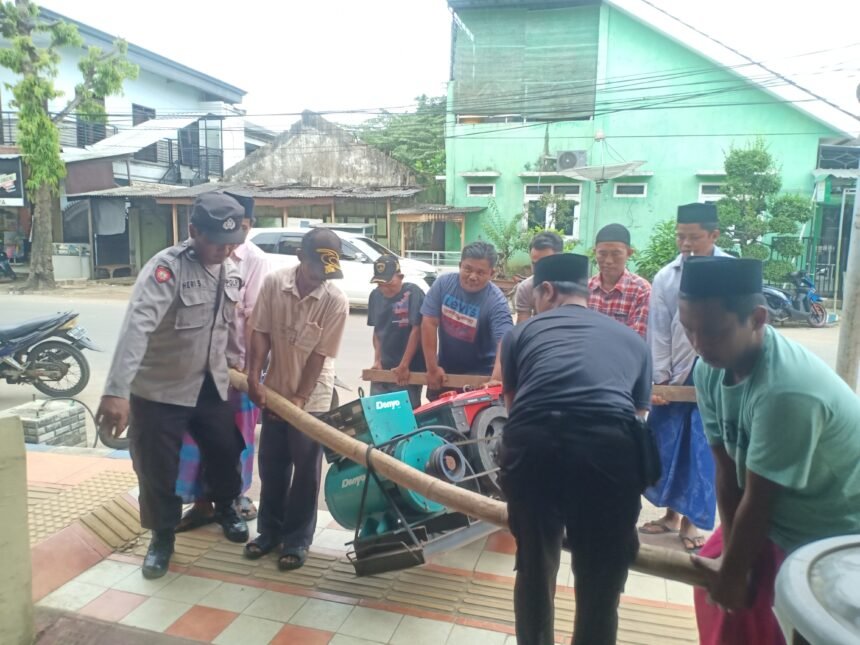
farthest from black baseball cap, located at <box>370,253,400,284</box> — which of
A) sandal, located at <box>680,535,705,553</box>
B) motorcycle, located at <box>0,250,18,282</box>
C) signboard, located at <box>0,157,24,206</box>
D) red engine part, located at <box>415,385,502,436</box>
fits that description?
motorcycle, located at <box>0,250,18,282</box>

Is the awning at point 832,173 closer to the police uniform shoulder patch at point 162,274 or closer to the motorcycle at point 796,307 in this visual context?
the motorcycle at point 796,307

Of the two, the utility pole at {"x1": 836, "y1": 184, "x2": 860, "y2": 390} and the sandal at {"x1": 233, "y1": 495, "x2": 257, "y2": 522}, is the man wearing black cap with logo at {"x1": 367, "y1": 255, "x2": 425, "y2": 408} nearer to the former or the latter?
the sandal at {"x1": 233, "y1": 495, "x2": 257, "y2": 522}

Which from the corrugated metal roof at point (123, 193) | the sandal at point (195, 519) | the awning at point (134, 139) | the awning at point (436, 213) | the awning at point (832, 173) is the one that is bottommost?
the sandal at point (195, 519)

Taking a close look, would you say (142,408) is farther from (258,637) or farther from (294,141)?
(294,141)

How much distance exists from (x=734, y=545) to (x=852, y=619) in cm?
58

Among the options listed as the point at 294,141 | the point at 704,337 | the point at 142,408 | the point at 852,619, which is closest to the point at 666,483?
the point at 704,337

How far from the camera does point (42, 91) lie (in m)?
15.7

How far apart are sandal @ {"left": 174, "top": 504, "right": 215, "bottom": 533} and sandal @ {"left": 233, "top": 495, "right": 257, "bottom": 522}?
0.16 m

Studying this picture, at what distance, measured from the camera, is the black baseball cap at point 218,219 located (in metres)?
3.05

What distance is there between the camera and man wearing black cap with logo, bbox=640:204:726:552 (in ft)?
11.4

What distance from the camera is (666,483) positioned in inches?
142

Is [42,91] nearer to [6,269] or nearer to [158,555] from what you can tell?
[6,269]

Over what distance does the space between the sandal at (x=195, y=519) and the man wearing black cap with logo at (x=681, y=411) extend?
8.56ft

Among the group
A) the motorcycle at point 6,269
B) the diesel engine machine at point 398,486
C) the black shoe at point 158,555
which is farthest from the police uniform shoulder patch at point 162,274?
the motorcycle at point 6,269
